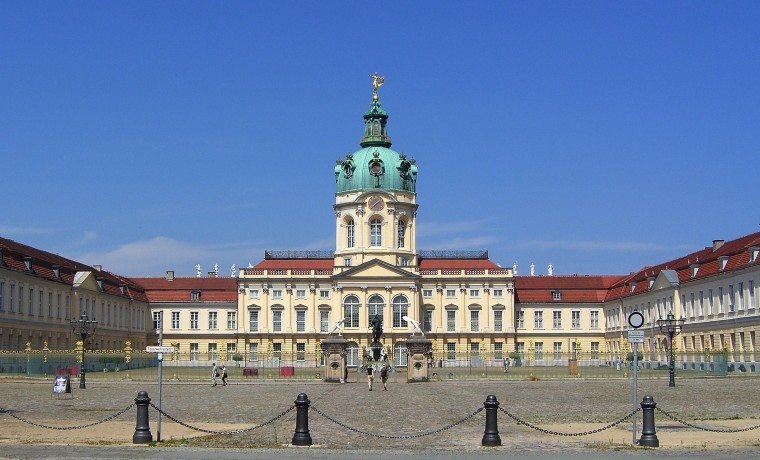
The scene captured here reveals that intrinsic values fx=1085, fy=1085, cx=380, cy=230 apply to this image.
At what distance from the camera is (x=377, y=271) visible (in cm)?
10550

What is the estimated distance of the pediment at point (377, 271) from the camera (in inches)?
4141

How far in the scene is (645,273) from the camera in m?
102

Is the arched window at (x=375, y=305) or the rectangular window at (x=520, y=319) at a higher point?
the arched window at (x=375, y=305)

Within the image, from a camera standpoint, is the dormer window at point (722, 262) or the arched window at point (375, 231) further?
the arched window at point (375, 231)

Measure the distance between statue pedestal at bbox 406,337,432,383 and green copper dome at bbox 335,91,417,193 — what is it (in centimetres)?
4904

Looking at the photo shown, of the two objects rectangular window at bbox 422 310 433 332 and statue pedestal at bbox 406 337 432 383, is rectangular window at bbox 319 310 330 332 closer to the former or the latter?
rectangular window at bbox 422 310 433 332

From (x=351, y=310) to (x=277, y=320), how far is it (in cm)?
781

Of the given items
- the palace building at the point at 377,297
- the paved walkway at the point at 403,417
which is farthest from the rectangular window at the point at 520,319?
the paved walkway at the point at 403,417

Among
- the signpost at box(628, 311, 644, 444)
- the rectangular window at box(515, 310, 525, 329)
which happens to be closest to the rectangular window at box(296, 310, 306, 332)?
the rectangular window at box(515, 310, 525, 329)

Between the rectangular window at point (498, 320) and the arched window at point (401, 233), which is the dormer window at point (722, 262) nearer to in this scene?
the rectangular window at point (498, 320)

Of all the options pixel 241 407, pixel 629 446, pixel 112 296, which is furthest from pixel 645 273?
pixel 629 446

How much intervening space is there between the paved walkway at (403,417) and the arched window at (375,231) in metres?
56.7

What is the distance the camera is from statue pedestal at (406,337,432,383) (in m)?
58.9

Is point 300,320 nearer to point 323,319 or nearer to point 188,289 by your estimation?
point 323,319
